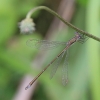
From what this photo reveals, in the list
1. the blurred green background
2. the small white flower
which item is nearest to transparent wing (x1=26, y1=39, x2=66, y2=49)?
the blurred green background

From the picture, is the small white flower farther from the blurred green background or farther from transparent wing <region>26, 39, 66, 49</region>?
the blurred green background

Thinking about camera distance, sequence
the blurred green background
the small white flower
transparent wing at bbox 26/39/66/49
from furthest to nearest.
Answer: the blurred green background, transparent wing at bbox 26/39/66/49, the small white flower

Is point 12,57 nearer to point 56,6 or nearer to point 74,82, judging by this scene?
point 74,82

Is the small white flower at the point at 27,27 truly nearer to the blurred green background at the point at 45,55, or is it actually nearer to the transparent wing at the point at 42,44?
the transparent wing at the point at 42,44

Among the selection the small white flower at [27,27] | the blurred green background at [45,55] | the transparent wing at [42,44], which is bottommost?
the blurred green background at [45,55]

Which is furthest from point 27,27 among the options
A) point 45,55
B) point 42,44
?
point 45,55

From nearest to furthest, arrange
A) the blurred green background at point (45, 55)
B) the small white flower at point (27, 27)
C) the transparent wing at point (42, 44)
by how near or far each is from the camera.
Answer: the small white flower at point (27, 27), the transparent wing at point (42, 44), the blurred green background at point (45, 55)

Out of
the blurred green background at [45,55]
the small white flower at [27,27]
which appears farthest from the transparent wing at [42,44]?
the small white flower at [27,27]

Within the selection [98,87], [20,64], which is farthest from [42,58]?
[98,87]

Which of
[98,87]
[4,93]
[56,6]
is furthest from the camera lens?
[56,6]
